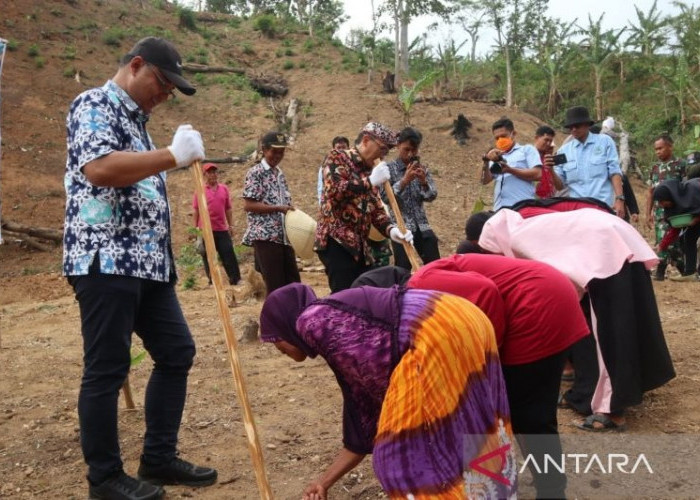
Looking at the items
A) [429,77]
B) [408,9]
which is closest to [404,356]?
[429,77]

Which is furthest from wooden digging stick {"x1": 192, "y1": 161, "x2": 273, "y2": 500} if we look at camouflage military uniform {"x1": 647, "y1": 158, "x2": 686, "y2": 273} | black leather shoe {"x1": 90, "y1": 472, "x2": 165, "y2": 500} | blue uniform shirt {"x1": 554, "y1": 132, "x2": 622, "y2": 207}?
camouflage military uniform {"x1": 647, "y1": 158, "x2": 686, "y2": 273}

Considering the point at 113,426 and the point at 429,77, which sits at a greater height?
the point at 429,77

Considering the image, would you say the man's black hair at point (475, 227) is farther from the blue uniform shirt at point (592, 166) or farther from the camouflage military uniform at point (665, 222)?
the camouflage military uniform at point (665, 222)

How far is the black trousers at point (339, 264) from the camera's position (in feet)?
13.2

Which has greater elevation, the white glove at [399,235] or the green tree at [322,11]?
the green tree at [322,11]

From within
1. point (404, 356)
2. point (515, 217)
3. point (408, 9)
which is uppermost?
point (408, 9)

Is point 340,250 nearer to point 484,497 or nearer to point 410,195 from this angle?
point 410,195

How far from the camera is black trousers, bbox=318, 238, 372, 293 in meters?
4.01

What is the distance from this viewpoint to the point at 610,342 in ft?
10.4

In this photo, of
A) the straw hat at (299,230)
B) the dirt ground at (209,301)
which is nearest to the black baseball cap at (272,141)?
the straw hat at (299,230)

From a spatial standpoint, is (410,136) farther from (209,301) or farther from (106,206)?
(209,301)

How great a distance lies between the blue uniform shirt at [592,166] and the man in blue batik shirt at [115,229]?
367cm

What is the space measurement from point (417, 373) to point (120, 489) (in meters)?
1.36

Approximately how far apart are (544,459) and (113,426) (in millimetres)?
1609
